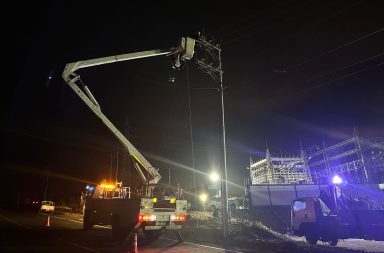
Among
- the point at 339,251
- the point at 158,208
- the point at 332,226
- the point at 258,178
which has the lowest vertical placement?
the point at 339,251

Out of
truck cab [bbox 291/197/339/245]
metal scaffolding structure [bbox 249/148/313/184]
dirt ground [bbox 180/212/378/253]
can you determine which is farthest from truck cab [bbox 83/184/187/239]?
metal scaffolding structure [bbox 249/148/313/184]

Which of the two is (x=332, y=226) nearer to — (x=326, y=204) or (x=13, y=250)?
(x=326, y=204)

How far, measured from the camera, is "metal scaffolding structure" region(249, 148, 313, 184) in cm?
4594

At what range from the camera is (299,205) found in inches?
559

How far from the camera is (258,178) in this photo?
50.4 metres

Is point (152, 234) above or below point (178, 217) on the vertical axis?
below

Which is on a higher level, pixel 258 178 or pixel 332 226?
pixel 258 178

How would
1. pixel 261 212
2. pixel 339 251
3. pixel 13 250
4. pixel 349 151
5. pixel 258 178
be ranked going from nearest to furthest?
pixel 13 250, pixel 339 251, pixel 261 212, pixel 349 151, pixel 258 178

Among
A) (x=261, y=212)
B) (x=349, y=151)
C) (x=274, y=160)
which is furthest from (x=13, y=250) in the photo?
(x=274, y=160)

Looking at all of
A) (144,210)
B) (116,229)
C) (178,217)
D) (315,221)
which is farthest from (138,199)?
(315,221)

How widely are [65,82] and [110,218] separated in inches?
282

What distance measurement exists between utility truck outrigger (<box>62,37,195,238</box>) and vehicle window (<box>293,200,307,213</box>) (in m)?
5.50

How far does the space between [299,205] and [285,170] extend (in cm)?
3500

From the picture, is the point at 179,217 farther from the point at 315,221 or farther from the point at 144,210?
the point at 315,221
